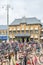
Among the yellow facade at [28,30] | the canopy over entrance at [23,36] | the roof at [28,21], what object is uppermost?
the roof at [28,21]

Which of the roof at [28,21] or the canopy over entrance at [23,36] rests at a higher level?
the roof at [28,21]

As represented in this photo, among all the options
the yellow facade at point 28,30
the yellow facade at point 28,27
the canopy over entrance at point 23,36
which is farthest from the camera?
the canopy over entrance at point 23,36

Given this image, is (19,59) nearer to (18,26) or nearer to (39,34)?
(39,34)

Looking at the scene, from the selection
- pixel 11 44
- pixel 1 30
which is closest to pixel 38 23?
pixel 1 30

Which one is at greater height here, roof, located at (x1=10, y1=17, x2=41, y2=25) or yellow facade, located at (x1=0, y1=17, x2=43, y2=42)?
roof, located at (x1=10, y1=17, x2=41, y2=25)

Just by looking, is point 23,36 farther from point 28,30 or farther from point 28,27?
point 28,27

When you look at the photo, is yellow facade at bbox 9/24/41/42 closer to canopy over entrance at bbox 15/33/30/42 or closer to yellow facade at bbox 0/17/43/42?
yellow facade at bbox 0/17/43/42

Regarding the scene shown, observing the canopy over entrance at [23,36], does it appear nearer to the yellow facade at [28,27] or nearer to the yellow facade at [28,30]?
the yellow facade at [28,27]

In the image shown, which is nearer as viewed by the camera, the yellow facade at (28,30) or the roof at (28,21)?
the yellow facade at (28,30)

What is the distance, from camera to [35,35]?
42312 mm

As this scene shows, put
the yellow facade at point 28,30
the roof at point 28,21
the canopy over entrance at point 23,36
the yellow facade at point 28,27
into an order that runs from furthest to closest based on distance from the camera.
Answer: the roof at point 28,21, the canopy over entrance at point 23,36, the yellow facade at point 28,27, the yellow facade at point 28,30

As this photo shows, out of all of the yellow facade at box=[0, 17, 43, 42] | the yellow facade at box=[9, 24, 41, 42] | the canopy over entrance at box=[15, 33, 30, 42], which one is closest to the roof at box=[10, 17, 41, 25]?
the yellow facade at box=[0, 17, 43, 42]

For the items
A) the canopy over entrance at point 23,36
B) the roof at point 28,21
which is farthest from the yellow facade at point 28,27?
the canopy over entrance at point 23,36

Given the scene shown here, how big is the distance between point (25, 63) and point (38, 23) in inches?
1382
